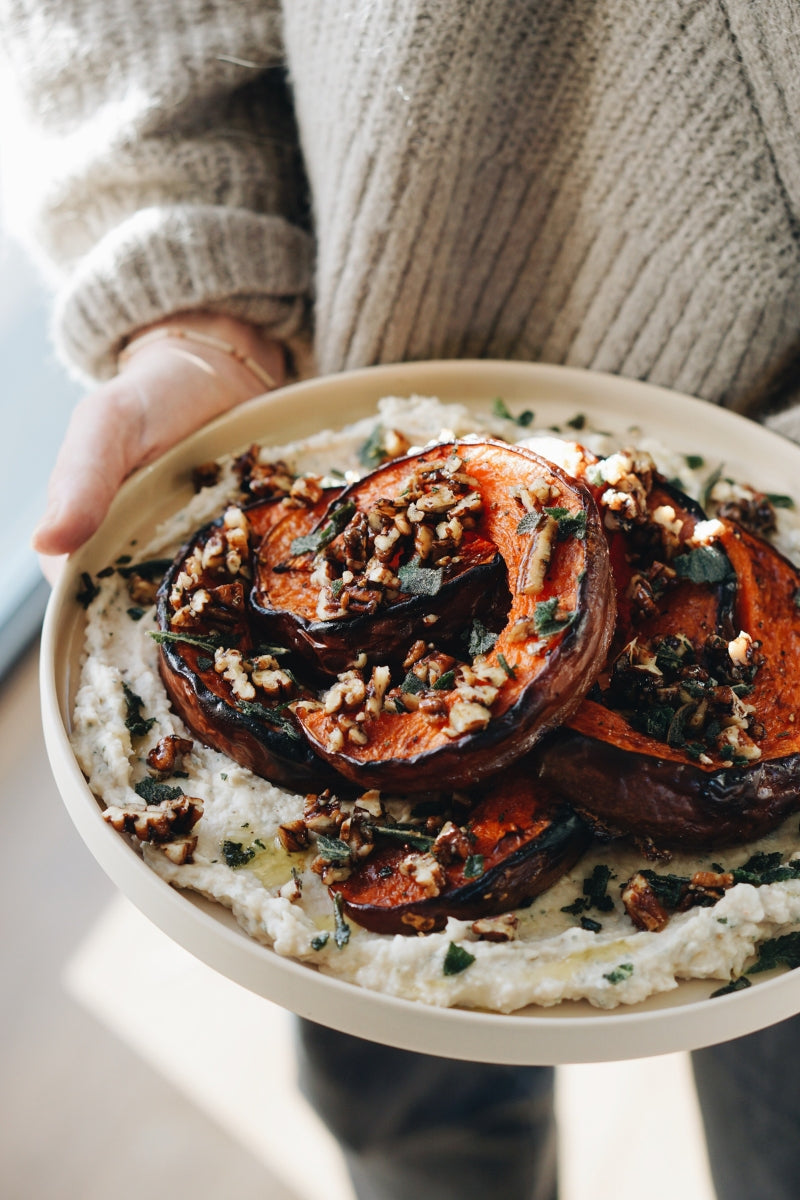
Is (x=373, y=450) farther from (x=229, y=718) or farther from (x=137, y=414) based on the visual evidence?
(x=229, y=718)

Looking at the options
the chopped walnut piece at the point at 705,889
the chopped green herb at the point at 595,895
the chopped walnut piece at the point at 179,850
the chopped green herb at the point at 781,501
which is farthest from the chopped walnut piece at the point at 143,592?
the chopped green herb at the point at 781,501

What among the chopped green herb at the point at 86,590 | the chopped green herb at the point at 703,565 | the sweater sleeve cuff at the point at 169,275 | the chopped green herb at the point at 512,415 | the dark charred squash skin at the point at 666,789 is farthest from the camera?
the sweater sleeve cuff at the point at 169,275

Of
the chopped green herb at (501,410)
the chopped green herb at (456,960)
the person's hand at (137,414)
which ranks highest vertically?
the chopped green herb at (501,410)

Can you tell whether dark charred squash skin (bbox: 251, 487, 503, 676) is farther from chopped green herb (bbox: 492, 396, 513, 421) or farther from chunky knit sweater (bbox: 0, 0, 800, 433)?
chunky knit sweater (bbox: 0, 0, 800, 433)

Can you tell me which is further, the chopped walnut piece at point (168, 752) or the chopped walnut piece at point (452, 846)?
the chopped walnut piece at point (168, 752)

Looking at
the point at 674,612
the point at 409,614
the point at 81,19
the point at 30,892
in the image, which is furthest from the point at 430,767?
the point at 81,19

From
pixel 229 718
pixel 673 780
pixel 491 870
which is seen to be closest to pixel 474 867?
pixel 491 870

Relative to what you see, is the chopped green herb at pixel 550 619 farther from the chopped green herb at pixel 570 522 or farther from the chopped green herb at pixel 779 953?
the chopped green herb at pixel 779 953
